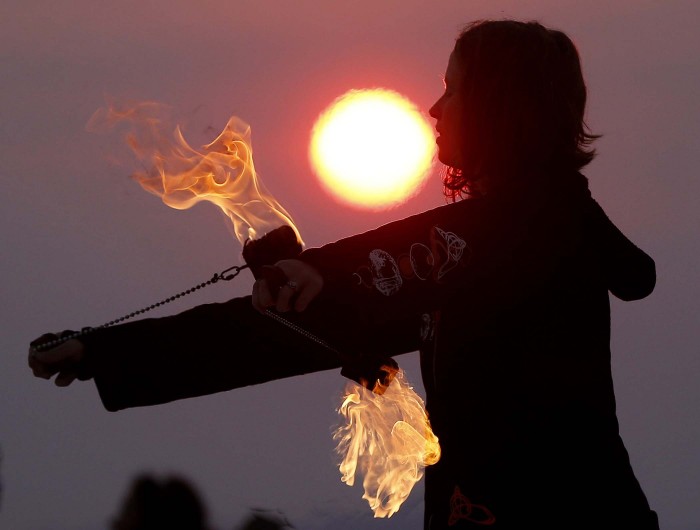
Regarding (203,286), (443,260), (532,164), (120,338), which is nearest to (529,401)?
(443,260)

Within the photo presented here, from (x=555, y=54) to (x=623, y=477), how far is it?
1174mm

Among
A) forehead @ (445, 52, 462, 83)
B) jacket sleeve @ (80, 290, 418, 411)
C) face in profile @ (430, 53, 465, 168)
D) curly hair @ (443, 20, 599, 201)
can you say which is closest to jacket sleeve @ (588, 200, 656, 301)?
curly hair @ (443, 20, 599, 201)

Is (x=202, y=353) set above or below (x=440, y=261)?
below

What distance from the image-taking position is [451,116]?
12.2 ft

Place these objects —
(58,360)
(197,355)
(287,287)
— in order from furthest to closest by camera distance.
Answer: (197,355) < (58,360) < (287,287)

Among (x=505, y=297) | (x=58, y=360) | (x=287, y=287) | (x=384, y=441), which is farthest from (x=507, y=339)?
(x=58, y=360)

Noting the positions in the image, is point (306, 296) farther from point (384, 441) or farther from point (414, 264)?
point (384, 441)

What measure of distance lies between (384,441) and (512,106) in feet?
3.72

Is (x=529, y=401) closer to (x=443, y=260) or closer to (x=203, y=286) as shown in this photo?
(x=443, y=260)

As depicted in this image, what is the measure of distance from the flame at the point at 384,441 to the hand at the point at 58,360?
86 cm

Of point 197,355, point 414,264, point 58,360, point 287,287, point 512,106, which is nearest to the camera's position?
point 287,287

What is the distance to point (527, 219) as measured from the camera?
3.45m

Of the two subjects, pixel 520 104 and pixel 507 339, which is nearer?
pixel 507 339

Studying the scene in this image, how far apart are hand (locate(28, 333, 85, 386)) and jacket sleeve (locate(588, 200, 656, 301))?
1.50 metres
